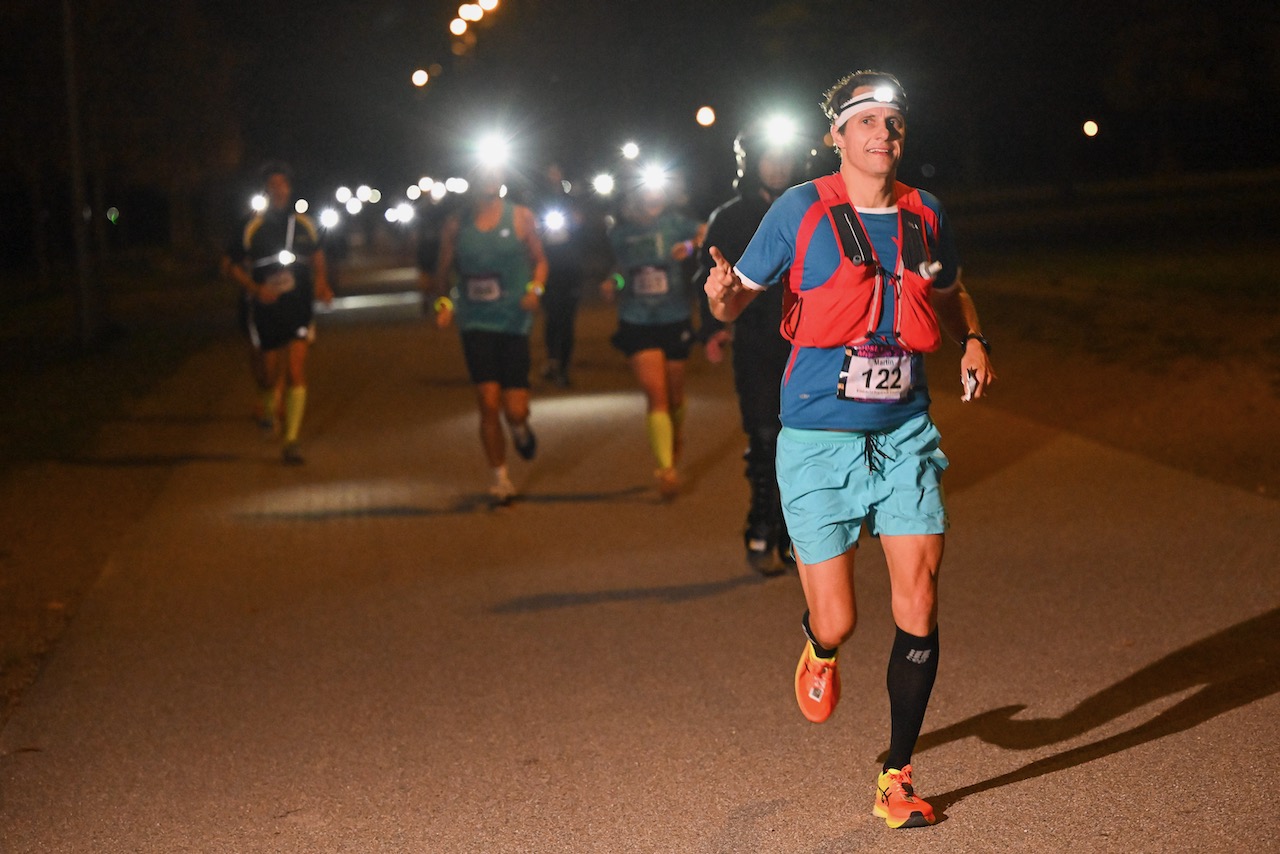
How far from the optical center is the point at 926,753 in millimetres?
5309

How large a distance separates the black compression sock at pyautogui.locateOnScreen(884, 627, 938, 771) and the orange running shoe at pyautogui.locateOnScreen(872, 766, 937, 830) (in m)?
0.04

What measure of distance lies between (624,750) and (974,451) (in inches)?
265

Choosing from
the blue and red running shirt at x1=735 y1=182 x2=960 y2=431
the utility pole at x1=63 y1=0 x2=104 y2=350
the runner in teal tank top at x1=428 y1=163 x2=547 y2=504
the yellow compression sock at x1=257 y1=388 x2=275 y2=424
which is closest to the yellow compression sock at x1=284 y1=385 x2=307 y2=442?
the yellow compression sock at x1=257 y1=388 x2=275 y2=424

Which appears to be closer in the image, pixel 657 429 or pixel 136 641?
pixel 136 641

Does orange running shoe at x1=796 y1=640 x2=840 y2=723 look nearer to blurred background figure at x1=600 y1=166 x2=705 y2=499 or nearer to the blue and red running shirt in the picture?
the blue and red running shirt

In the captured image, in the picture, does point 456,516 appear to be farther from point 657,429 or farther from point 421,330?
point 421,330

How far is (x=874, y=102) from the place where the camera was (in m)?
4.68

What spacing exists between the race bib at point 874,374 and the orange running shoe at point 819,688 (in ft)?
2.65

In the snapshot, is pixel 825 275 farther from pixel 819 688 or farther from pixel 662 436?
pixel 662 436

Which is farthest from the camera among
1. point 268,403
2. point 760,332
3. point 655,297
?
point 268,403

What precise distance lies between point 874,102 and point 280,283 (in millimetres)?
8366

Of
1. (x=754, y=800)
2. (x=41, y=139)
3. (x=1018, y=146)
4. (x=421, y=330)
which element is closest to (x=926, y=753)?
(x=754, y=800)

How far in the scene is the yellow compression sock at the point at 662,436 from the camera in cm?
1031

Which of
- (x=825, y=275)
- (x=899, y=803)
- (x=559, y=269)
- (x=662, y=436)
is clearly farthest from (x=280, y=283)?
(x=899, y=803)
